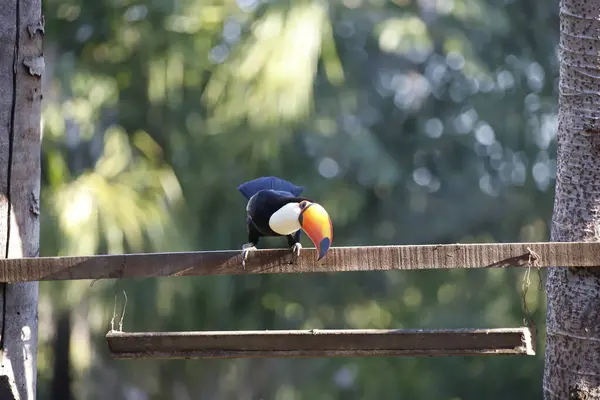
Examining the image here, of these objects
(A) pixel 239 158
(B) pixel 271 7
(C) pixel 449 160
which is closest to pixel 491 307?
(C) pixel 449 160

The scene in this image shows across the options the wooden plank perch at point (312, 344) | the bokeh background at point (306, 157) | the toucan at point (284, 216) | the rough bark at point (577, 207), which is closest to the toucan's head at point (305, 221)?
the toucan at point (284, 216)

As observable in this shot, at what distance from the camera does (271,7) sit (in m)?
5.64

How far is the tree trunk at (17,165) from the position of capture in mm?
2471

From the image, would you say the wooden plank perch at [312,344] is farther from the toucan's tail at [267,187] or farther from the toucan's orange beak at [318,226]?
the toucan's tail at [267,187]

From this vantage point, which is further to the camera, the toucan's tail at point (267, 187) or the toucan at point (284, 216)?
the toucan's tail at point (267, 187)

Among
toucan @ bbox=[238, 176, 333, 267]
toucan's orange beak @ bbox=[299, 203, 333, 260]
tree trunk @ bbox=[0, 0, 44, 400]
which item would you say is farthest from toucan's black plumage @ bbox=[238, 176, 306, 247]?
tree trunk @ bbox=[0, 0, 44, 400]

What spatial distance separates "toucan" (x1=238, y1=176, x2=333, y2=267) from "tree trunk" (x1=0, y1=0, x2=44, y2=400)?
0.68 metres

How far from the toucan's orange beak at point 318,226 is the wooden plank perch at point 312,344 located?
283mm

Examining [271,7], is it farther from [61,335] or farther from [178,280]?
[61,335]

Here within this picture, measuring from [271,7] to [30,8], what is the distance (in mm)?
3279

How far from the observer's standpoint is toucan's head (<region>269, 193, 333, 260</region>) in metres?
2.26

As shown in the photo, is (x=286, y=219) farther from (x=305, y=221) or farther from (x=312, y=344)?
(x=312, y=344)

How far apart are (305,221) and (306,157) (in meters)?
3.57

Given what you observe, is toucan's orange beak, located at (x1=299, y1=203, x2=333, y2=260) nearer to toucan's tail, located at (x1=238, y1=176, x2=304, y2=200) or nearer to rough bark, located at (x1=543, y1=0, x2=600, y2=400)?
toucan's tail, located at (x1=238, y1=176, x2=304, y2=200)
